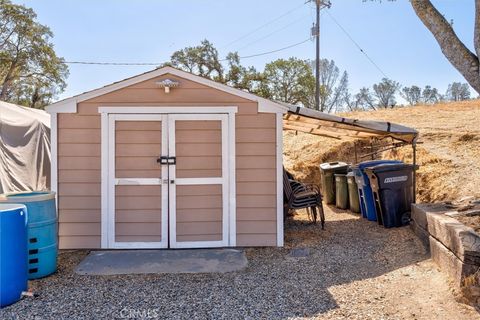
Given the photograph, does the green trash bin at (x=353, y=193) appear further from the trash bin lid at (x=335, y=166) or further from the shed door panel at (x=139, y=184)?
the shed door panel at (x=139, y=184)

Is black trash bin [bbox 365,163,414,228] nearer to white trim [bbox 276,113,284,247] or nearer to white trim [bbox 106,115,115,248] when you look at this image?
white trim [bbox 276,113,284,247]

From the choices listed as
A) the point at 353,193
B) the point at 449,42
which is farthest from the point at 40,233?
the point at 353,193

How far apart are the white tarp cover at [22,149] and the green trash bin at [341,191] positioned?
630 cm

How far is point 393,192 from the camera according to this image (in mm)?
6145

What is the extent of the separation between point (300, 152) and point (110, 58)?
1347 cm

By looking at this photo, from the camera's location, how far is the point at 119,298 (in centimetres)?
357

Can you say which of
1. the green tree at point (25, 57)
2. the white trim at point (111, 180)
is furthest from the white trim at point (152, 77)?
the green tree at point (25, 57)

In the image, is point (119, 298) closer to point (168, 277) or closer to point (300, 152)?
point (168, 277)

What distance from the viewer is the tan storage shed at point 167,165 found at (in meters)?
5.09

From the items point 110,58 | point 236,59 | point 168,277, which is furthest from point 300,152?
point 236,59

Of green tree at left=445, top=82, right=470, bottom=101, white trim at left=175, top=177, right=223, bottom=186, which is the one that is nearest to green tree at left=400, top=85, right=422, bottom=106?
green tree at left=445, top=82, right=470, bottom=101

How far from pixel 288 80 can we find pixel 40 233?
22581mm

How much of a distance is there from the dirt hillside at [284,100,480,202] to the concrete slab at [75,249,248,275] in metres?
4.21

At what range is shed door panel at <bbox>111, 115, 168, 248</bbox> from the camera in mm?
5121
